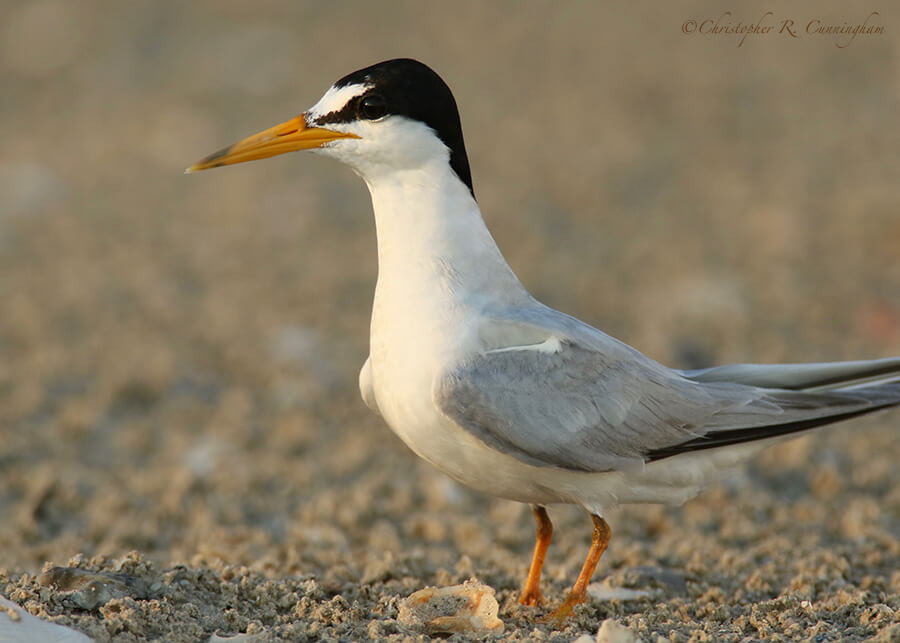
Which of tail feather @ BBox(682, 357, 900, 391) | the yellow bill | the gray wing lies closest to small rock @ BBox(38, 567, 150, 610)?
the gray wing

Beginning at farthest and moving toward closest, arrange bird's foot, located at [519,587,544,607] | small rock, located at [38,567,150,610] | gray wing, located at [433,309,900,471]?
bird's foot, located at [519,587,544,607] → gray wing, located at [433,309,900,471] → small rock, located at [38,567,150,610]

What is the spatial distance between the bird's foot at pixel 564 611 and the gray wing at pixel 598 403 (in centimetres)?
48

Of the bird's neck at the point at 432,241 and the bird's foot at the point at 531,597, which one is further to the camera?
the bird's foot at the point at 531,597

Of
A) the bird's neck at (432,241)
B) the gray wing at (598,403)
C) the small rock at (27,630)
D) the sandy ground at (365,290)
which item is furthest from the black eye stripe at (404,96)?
the small rock at (27,630)

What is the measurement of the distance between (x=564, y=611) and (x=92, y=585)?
5.18 feet

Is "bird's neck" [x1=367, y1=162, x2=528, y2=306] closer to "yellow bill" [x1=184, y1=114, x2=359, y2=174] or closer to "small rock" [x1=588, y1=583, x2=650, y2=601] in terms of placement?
"yellow bill" [x1=184, y1=114, x2=359, y2=174]

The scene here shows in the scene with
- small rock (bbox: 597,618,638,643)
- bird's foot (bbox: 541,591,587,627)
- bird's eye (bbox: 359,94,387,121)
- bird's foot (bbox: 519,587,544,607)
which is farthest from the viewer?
bird's foot (bbox: 519,587,544,607)

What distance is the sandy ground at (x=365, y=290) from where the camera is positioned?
4.28 m

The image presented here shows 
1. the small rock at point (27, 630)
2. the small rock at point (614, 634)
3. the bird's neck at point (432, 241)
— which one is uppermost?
the bird's neck at point (432, 241)

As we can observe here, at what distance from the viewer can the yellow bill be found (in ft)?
12.6

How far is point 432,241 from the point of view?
3.83 meters

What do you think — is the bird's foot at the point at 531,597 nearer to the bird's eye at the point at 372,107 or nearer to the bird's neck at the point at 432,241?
→ the bird's neck at the point at 432,241

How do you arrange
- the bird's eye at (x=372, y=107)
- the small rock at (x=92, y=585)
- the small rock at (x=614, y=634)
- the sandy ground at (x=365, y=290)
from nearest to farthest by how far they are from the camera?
the small rock at (x=614, y=634)
the small rock at (x=92, y=585)
the bird's eye at (x=372, y=107)
the sandy ground at (x=365, y=290)

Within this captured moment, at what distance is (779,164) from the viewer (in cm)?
1084
